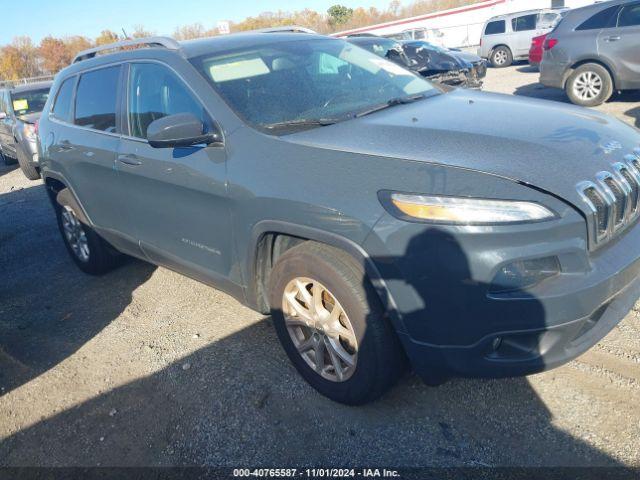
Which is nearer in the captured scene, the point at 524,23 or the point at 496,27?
the point at 524,23

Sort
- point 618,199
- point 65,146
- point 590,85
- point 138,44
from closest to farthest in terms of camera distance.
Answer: point 618,199
point 138,44
point 65,146
point 590,85

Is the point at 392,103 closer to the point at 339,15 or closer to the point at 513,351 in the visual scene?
the point at 513,351

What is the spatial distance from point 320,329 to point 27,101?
9737mm

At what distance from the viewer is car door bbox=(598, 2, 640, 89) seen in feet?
28.5

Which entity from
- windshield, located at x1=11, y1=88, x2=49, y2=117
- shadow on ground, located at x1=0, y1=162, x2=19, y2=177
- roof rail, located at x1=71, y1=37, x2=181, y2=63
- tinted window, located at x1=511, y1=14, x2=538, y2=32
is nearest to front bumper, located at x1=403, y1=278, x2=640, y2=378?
roof rail, located at x1=71, y1=37, x2=181, y2=63

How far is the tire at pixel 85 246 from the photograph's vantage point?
14.8ft

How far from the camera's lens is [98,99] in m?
3.99

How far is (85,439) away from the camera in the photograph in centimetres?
279

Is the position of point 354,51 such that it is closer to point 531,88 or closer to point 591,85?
point 591,85

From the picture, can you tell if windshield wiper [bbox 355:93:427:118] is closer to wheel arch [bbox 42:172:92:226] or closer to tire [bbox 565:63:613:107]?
wheel arch [bbox 42:172:92:226]

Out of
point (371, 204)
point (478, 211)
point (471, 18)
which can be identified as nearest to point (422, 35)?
point (471, 18)

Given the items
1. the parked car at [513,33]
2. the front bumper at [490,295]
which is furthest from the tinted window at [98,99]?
the parked car at [513,33]

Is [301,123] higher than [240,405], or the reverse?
[301,123]

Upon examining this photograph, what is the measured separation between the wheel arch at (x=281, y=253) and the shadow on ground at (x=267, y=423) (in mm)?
527
